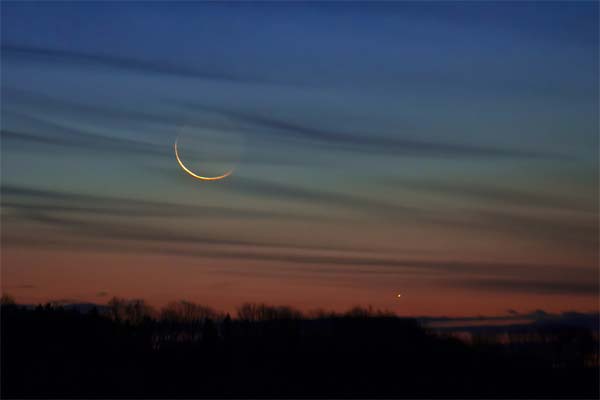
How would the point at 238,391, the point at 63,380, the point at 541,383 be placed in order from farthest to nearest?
the point at 541,383 < the point at 238,391 < the point at 63,380

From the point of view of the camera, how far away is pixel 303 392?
9419 centimetres

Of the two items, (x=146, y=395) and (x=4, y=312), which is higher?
(x=4, y=312)

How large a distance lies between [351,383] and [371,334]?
71.6 ft

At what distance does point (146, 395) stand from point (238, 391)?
319 inches

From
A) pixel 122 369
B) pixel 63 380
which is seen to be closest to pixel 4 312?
pixel 122 369

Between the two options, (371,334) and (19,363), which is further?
(371,334)

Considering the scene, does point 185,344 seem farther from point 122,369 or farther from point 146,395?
point 146,395

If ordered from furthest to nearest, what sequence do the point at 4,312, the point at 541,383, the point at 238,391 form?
the point at 4,312 → the point at 541,383 → the point at 238,391

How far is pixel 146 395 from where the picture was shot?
290ft

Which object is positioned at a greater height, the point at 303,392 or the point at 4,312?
the point at 4,312

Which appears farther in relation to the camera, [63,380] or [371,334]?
[371,334]

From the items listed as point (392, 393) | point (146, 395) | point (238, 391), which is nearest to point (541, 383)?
point (392, 393)

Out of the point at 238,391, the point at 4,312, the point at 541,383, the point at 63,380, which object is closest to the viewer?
the point at 63,380

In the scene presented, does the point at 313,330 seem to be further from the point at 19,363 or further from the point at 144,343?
the point at 19,363
